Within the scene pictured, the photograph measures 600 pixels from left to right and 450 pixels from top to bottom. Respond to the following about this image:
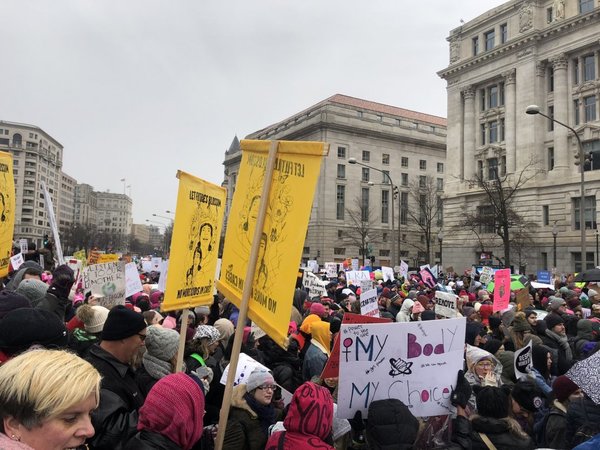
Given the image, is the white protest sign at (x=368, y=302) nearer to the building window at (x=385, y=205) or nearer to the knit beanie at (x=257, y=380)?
the knit beanie at (x=257, y=380)

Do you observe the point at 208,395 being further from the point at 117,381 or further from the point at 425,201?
the point at 425,201

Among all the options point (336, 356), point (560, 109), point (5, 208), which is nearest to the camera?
point (336, 356)

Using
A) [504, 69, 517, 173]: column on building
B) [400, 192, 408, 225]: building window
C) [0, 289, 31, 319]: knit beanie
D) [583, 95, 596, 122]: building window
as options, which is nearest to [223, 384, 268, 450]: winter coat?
[0, 289, 31, 319]: knit beanie

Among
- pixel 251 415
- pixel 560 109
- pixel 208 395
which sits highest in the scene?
pixel 560 109

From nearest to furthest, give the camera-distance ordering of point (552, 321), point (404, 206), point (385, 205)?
point (552, 321), point (385, 205), point (404, 206)

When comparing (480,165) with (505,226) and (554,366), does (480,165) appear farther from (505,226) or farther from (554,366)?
(554,366)

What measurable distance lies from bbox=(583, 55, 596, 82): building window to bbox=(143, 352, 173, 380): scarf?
145 feet

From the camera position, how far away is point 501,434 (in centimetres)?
331

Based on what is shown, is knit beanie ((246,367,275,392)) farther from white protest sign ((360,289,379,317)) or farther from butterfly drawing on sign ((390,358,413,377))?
white protest sign ((360,289,379,317))

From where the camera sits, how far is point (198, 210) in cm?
436

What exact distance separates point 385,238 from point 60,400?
69821mm

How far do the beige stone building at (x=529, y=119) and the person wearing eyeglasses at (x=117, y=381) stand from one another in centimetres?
3912

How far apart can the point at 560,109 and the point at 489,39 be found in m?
11.0

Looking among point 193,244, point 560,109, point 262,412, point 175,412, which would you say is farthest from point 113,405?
point 560,109
